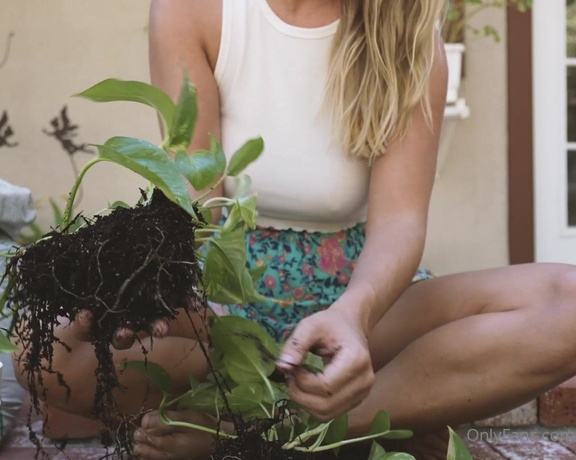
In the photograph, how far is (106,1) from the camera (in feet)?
11.2

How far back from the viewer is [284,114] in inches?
76.4

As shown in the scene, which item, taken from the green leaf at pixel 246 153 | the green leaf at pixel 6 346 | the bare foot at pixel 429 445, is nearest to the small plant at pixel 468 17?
the bare foot at pixel 429 445

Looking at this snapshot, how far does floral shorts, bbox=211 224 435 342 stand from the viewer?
1.91 meters

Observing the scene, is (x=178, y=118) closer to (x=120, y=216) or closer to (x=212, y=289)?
(x=120, y=216)

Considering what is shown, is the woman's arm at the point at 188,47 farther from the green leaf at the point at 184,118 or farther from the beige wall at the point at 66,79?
the beige wall at the point at 66,79

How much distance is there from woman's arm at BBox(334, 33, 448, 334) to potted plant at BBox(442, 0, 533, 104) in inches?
51.7

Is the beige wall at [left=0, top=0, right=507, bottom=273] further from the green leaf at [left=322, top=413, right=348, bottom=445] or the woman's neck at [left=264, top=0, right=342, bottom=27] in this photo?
the green leaf at [left=322, top=413, right=348, bottom=445]

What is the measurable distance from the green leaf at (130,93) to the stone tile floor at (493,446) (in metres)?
0.87

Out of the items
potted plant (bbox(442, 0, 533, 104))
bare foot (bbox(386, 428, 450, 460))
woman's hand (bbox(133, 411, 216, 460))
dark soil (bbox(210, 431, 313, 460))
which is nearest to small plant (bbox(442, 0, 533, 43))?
potted plant (bbox(442, 0, 533, 104))

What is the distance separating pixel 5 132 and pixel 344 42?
181cm

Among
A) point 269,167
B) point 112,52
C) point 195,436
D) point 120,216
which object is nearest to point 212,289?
point 120,216

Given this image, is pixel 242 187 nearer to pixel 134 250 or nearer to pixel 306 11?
pixel 134 250

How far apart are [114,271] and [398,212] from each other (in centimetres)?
70

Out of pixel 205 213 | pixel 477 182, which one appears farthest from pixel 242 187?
pixel 477 182
